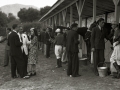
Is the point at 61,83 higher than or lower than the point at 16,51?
lower

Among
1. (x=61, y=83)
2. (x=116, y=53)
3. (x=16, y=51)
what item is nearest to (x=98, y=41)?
(x=116, y=53)

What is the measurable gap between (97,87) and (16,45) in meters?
2.88

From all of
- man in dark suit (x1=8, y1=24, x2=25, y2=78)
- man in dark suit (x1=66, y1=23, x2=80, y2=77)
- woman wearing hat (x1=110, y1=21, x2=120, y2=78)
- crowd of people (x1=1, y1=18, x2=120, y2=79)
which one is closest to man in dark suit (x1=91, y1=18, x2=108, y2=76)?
crowd of people (x1=1, y1=18, x2=120, y2=79)

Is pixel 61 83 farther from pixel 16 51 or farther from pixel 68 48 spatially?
pixel 16 51

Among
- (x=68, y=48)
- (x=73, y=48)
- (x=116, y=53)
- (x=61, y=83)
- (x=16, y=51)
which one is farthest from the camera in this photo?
(x=68, y=48)

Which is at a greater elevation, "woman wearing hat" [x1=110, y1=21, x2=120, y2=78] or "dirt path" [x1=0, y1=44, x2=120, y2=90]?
"woman wearing hat" [x1=110, y1=21, x2=120, y2=78]

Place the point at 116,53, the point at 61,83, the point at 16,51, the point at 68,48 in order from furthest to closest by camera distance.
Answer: the point at 68,48, the point at 16,51, the point at 116,53, the point at 61,83

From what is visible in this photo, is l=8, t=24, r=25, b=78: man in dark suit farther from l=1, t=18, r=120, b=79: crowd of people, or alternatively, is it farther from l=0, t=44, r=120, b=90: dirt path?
l=0, t=44, r=120, b=90: dirt path

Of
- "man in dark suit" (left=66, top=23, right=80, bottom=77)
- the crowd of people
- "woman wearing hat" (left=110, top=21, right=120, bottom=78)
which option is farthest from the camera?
"man in dark suit" (left=66, top=23, right=80, bottom=77)

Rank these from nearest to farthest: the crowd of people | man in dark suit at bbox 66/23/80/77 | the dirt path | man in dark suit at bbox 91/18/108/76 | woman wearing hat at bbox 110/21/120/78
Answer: the dirt path
woman wearing hat at bbox 110/21/120/78
the crowd of people
man in dark suit at bbox 91/18/108/76
man in dark suit at bbox 66/23/80/77

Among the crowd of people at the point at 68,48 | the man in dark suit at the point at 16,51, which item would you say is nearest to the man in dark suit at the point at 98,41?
the crowd of people at the point at 68,48

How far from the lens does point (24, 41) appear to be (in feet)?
21.7

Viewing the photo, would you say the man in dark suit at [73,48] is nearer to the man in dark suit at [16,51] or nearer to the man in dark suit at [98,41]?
Answer: the man in dark suit at [98,41]

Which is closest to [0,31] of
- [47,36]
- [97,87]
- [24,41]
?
[47,36]
